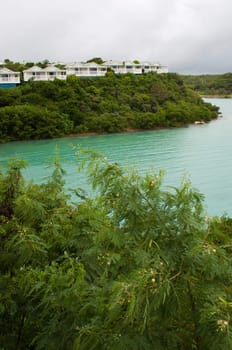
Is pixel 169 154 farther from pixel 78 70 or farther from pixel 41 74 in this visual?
pixel 78 70

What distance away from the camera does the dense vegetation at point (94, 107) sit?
31922mm

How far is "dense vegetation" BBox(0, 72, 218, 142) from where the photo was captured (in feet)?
105

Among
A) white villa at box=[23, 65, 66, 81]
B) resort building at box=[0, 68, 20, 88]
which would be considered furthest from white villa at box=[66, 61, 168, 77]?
resort building at box=[0, 68, 20, 88]

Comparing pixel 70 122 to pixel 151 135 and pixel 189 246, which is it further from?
pixel 189 246

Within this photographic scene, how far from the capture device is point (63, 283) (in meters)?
2.68

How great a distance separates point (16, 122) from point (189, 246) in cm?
3030

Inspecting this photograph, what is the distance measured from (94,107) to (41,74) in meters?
8.22

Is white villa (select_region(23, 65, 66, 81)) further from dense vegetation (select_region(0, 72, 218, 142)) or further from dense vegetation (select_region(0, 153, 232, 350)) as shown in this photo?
dense vegetation (select_region(0, 153, 232, 350))

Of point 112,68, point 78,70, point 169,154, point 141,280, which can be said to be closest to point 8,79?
point 78,70

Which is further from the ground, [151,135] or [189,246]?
[189,246]

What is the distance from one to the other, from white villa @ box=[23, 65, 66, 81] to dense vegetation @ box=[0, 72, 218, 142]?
6.51 ft

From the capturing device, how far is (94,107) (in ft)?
122

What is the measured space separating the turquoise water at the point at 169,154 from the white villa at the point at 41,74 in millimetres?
11967

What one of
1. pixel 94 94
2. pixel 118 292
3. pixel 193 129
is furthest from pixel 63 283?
pixel 94 94
